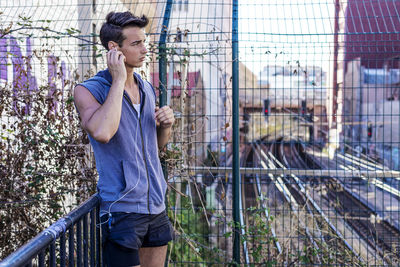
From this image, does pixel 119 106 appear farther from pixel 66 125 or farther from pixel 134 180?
pixel 66 125

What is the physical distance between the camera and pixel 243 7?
490 cm

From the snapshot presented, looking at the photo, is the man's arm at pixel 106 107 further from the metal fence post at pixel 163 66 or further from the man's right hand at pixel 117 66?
the metal fence post at pixel 163 66

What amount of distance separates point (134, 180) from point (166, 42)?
2.55 meters

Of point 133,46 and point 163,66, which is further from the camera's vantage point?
point 163,66

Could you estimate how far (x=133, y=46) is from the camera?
2.42m

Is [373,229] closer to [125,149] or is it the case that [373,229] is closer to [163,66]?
[163,66]

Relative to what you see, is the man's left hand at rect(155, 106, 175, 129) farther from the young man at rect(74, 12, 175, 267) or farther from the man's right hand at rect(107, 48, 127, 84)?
the man's right hand at rect(107, 48, 127, 84)

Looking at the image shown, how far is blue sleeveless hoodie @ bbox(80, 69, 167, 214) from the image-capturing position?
2.27m

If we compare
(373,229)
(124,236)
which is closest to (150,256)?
(124,236)

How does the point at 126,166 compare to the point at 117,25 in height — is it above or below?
below

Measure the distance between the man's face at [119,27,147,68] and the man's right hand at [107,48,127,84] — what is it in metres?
0.09

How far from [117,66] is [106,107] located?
0.26 metres

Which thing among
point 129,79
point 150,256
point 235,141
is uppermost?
point 129,79

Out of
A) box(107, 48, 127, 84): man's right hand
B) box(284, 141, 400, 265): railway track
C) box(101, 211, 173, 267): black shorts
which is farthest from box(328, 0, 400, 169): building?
box(101, 211, 173, 267): black shorts
